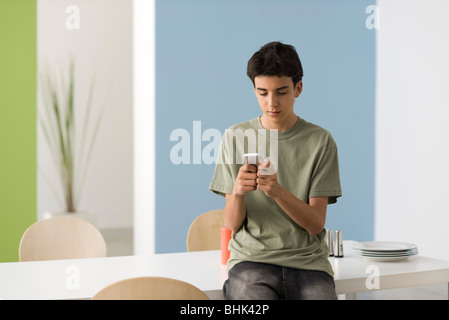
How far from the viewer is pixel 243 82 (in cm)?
378

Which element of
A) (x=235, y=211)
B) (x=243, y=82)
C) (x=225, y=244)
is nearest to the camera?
(x=235, y=211)

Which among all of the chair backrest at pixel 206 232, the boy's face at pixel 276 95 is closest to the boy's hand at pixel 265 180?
the boy's face at pixel 276 95

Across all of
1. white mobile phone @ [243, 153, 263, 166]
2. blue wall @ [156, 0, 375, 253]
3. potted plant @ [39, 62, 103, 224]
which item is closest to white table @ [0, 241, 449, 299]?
white mobile phone @ [243, 153, 263, 166]

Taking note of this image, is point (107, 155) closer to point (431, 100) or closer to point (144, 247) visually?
point (144, 247)

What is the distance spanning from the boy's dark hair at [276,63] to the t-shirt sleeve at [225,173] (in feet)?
0.82

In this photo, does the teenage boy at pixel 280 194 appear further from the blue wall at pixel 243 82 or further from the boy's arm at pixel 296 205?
the blue wall at pixel 243 82

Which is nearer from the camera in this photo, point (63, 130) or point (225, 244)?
point (225, 244)

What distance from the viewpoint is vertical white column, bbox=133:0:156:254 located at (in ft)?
Answer: 12.1

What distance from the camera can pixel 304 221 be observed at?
5.38 feet

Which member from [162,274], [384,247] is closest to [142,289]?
[162,274]

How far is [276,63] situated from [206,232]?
41.0 inches

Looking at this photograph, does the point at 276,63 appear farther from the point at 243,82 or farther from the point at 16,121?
the point at 16,121

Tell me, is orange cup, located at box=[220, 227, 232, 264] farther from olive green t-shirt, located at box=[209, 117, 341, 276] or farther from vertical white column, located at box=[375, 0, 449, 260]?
vertical white column, located at box=[375, 0, 449, 260]

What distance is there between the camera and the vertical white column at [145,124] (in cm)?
367
